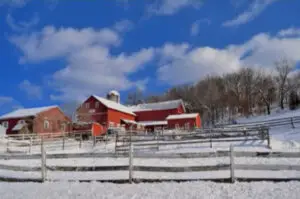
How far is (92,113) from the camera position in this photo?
177ft

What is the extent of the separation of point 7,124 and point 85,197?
43.9 m

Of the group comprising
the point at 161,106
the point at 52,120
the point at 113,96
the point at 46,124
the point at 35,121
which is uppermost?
the point at 113,96

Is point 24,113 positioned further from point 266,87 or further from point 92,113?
point 266,87

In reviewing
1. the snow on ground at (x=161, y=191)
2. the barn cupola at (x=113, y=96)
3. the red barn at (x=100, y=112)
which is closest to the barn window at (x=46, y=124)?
the red barn at (x=100, y=112)

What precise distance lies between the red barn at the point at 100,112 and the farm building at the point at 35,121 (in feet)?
18.0

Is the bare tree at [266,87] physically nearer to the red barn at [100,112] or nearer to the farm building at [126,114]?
the farm building at [126,114]

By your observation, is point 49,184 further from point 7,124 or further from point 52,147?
point 7,124

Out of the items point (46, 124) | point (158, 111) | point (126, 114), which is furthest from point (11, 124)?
point (158, 111)

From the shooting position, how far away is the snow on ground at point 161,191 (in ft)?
25.0

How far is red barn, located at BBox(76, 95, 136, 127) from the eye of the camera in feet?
172

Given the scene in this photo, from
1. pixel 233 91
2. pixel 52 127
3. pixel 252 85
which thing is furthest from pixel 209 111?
pixel 52 127

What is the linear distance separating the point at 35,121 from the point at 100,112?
12.6 m

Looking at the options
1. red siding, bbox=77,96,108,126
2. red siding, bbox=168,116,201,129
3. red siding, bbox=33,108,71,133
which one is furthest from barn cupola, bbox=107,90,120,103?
red siding, bbox=33,108,71,133

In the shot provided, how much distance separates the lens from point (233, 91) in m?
76.2
